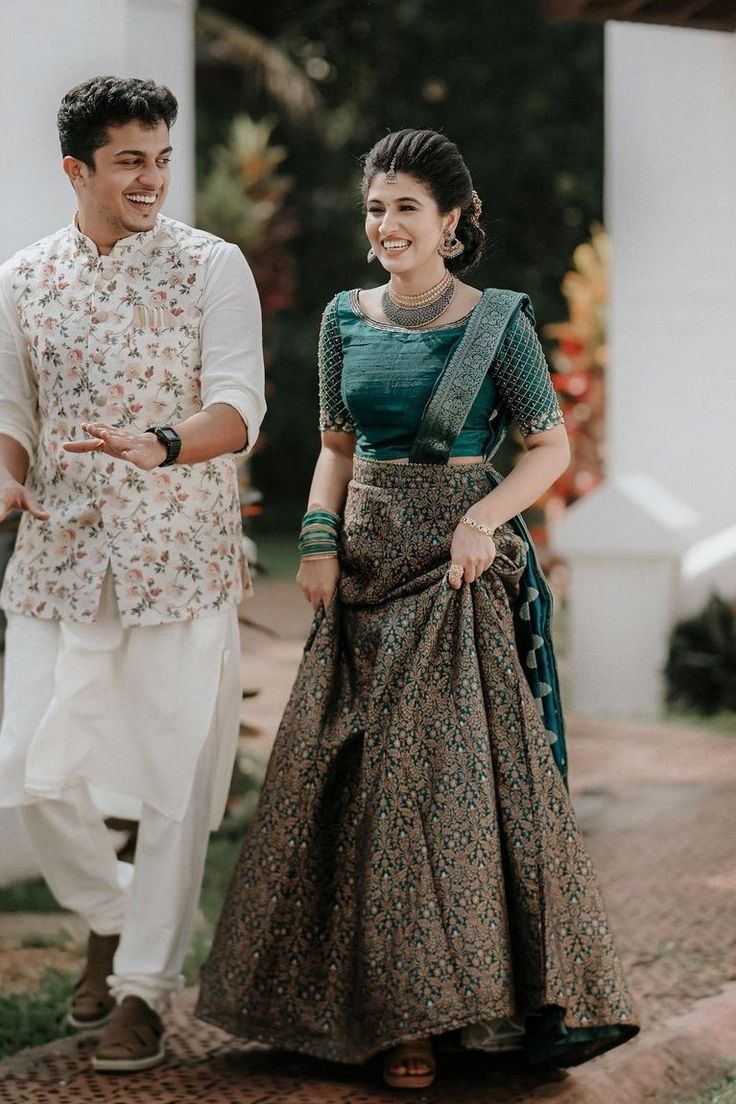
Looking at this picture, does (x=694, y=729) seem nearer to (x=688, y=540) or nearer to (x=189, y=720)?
(x=688, y=540)

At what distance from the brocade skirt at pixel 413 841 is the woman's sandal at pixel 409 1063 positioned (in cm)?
6

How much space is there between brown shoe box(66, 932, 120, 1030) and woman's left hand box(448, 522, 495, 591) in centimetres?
122

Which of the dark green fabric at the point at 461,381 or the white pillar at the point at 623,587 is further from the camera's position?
the white pillar at the point at 623,587

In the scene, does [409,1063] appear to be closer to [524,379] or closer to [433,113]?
[524,379]

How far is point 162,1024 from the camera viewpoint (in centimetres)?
347

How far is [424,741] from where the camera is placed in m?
3.17

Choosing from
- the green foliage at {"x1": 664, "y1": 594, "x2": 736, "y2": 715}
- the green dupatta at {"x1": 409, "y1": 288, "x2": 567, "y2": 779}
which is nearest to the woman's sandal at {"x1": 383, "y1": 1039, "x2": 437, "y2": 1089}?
the green dupatta at {"x1": 409, "y1": 288, "x2": 567, "y2": 779}

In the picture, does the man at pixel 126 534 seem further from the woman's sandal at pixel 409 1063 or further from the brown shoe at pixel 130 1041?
the woman's sandal at pixel 409 1063

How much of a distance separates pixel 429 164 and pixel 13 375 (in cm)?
100

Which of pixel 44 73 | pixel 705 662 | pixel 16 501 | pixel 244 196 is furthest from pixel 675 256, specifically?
pixel 244 196

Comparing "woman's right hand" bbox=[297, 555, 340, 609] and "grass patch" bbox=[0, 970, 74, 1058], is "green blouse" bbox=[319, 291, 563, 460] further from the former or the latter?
"grass patch" bbox=[0, 970, 74, 1058]

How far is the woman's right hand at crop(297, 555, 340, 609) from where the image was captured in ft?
11.0

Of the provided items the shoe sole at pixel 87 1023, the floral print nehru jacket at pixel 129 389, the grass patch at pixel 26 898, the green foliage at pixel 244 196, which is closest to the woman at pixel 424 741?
the floral print nehru jacket at pixel 129 389

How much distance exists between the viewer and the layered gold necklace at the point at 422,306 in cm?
327
